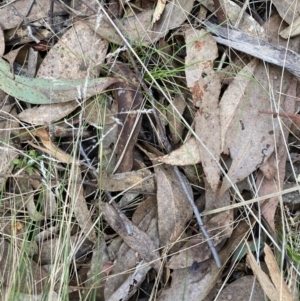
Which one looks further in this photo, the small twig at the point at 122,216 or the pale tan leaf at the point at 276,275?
the small twig at the point at 122,216

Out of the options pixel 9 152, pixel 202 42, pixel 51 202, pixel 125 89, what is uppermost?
pixel 202 42

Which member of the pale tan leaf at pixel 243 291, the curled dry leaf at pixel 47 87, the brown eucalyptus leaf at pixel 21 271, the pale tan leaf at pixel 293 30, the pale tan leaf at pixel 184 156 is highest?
the pale tan leaf at pixel 293 30

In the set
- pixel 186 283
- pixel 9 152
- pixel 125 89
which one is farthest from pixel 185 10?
pixel 186 283

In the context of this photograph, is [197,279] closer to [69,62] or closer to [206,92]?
[206,92]

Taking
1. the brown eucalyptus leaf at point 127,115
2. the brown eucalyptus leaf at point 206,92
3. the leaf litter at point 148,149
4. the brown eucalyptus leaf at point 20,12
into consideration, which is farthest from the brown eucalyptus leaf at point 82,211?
the brown eucalyptus leaf at point 20,12

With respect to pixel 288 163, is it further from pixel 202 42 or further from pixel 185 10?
pixel 185 10

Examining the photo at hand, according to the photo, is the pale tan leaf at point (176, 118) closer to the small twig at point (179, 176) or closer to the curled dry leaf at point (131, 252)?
the small twig at point (179, 176)

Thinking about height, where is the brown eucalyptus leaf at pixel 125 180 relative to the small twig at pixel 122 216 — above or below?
above
